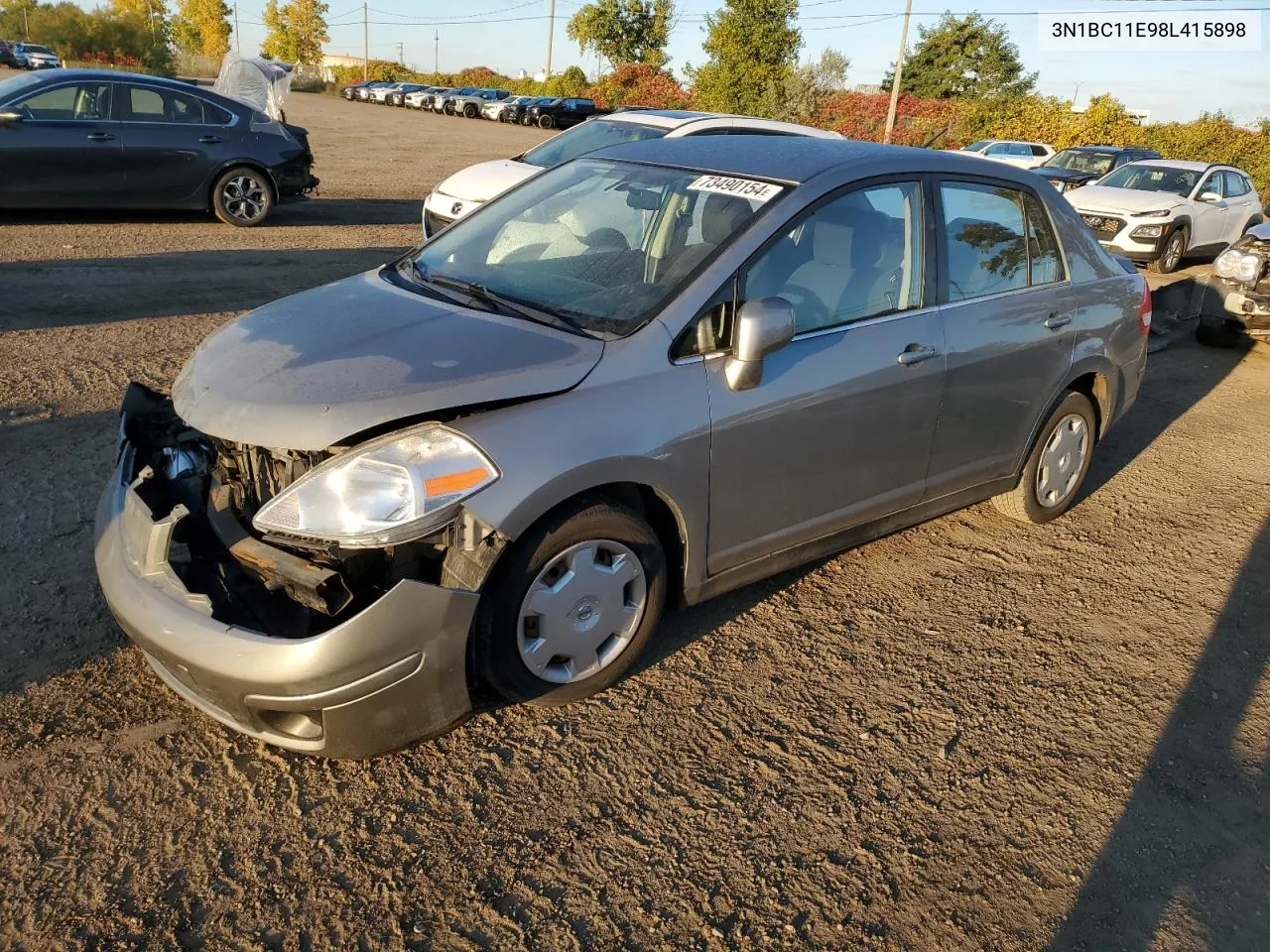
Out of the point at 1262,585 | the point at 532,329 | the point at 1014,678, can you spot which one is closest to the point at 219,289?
the point at 532,329

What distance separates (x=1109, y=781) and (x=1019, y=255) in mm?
2343

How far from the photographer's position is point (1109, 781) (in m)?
3.15

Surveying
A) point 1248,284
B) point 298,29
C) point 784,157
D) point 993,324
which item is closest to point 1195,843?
point 993,324

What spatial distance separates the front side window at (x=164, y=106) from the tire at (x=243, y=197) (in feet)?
2.23

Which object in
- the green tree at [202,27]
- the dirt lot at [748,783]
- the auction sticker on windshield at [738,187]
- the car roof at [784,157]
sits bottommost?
the dirt lot at [748,783]

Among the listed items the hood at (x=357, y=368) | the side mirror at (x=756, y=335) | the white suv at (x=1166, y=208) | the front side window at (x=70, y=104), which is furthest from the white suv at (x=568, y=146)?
the side mirror at (x=756, y=335)

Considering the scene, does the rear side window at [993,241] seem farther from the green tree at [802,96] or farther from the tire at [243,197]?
the green tree at [802,96]

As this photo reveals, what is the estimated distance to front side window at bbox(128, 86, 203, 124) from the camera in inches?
404

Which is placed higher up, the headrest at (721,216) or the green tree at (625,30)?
the green tree at (625,30)

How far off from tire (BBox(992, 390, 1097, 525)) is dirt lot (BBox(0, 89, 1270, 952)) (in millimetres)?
180

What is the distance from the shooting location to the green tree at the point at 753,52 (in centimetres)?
4244

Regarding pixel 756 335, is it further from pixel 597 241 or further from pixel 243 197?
pixel 243 197

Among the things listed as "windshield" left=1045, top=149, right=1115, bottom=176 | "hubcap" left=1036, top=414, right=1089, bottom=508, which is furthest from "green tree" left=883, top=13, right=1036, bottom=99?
"hubcap" left=1036, top=414, right=1089, bottom=508

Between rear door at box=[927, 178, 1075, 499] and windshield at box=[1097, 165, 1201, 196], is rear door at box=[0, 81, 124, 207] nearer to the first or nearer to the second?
rear door at box=[927, 178, 1075, 499]
